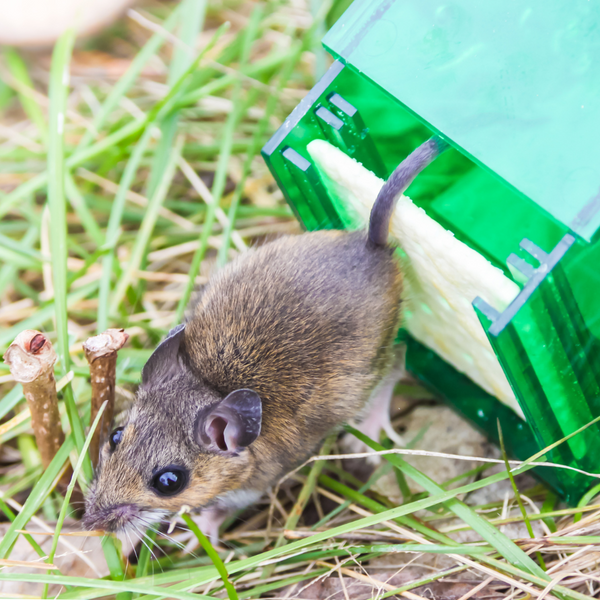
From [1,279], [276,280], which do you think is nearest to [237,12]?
[1,279]

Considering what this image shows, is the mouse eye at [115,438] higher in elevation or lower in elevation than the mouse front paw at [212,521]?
higher

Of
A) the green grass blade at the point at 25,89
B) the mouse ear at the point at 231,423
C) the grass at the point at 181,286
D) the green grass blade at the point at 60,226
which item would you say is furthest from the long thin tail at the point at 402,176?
the green grass blade at the point at 25,89

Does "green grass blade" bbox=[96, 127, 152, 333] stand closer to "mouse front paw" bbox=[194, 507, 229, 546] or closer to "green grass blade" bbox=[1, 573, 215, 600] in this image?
"mouse front paw" bbox=[194, 507, 229, 546]

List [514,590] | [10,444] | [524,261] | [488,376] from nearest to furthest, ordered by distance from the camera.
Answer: [524,261], [514,590], [488,376], [10,444]

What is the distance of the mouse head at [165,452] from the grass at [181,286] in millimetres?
164

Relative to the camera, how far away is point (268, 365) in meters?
2.77

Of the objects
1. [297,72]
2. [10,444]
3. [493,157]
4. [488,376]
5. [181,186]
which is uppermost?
[493,157]

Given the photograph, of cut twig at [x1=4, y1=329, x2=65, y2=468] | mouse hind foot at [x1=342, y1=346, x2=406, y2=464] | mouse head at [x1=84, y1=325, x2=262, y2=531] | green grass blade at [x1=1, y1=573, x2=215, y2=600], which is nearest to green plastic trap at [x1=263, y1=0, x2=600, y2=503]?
mouse hind foot at [x1=342, y1=346, x2=406, y2=464]

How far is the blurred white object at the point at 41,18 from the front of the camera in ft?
16.6

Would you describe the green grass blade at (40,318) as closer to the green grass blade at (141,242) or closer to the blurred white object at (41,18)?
the green grass blade at (141,242)

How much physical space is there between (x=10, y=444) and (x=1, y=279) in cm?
99

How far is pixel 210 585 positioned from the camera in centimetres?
285

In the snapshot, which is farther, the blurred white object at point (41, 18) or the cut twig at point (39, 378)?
the blurred white object at point (41, 18)

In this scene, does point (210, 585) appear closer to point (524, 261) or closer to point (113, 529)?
point (113, 529)
